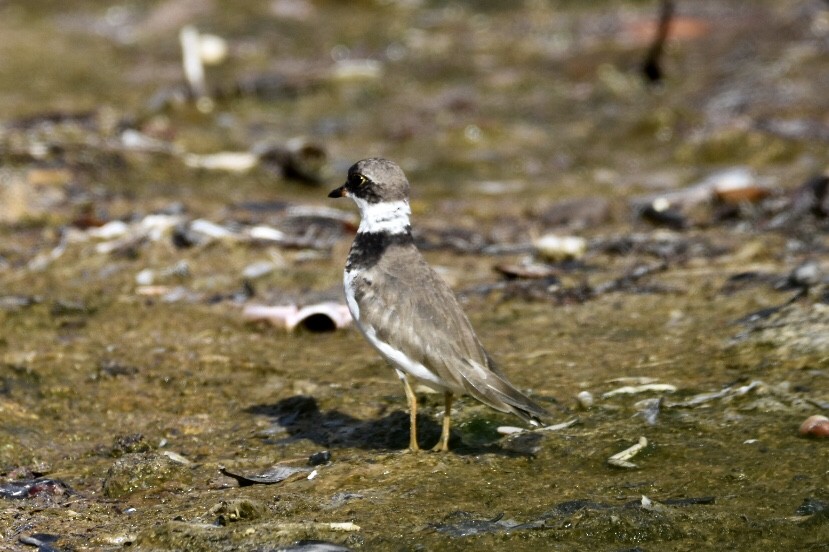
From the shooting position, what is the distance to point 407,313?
4.98m

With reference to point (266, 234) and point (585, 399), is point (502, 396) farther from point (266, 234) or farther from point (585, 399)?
point (266, 234)

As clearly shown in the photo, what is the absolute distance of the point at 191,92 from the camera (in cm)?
1270

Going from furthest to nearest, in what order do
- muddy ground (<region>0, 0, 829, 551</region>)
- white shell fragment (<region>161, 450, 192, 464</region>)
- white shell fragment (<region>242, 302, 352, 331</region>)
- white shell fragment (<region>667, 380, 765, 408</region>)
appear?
1. white shell fragment (<region>242, 302, 352, 331</region>)
2. white shell fragment (<region>667, 380, 765, 408</region>)
3. white shell fragment (<region>161, 450, 192, 464</region>)
4. muddy ground (<region>0, 0, 829, 551</region>)

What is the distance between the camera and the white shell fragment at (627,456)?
459 cm

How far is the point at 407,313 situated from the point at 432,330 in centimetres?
14

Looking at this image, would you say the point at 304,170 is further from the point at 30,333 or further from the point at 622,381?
the point at 622,381

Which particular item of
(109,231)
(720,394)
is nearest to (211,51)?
(109,231)

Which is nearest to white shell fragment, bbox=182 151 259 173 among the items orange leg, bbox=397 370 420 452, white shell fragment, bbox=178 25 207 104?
white shell fragment, bbox=178 25 207 104

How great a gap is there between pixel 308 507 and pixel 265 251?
12.5 feet

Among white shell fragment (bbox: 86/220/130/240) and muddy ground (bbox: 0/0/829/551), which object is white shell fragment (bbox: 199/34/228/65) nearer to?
muddy ground (bbox: 0/0/829/551)

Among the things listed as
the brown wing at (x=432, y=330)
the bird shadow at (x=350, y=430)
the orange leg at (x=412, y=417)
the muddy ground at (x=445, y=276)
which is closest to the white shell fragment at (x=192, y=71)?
the muddy ground at (x=445, y=276)

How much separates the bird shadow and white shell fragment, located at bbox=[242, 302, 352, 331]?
998mm

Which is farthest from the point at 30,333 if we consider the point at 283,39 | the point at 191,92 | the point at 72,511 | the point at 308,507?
the point at 283,39

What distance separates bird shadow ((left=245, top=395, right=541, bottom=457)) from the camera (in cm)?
506
